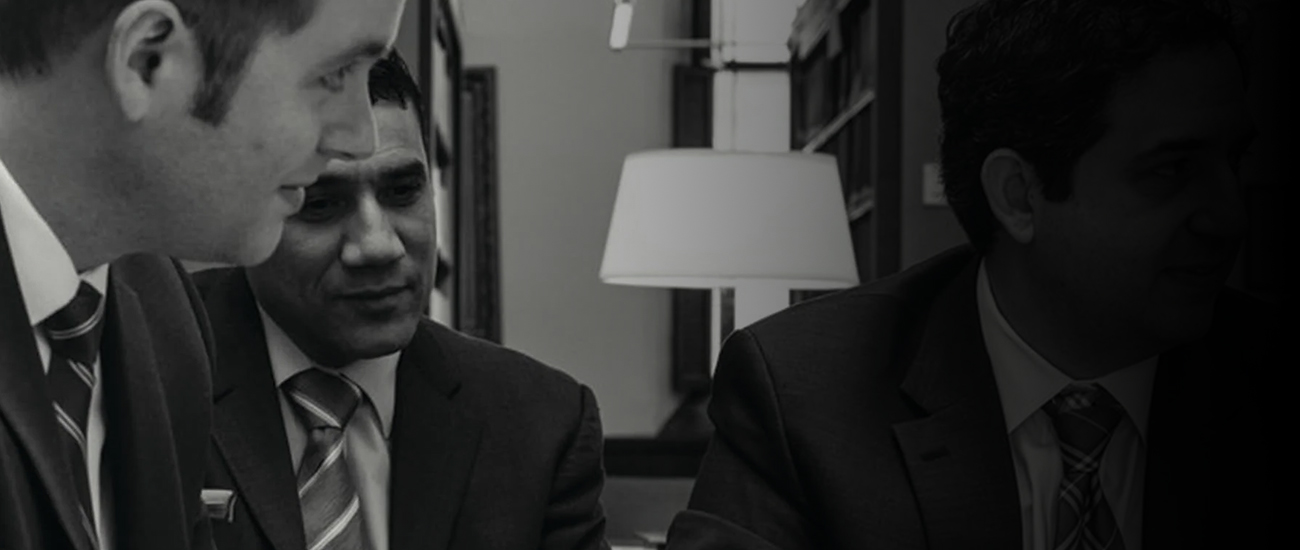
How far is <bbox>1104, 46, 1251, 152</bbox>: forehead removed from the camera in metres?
1.07

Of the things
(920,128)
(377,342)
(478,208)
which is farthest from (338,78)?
(920,128)

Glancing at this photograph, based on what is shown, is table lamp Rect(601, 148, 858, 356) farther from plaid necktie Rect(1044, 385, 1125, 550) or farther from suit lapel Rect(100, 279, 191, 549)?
suit lapel Rect(100, 279, 191, 549)


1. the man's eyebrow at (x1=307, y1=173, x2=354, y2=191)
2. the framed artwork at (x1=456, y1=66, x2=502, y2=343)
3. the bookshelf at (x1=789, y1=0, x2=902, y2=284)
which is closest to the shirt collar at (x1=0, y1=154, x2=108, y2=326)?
the man's eyebrow at (x1=307, y1=173, x2=354, y2=191)

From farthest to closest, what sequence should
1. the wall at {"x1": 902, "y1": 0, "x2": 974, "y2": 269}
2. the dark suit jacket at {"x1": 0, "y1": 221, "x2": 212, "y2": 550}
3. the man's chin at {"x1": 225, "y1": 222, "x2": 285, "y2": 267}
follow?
the wall at {"x1": 902, "y1": 0, "x2": 974, "y2": 269}, the man's chin at {"x1": 225, "y1": 222, "x2": 285, "y2": 267}, the dark suit jacket at {"x1": 0, "y1": 221, "x2": 212, "y2": 550}

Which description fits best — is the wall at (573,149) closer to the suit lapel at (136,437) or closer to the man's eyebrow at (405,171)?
the man's eyebrow at (405,171)

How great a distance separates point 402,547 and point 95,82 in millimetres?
439

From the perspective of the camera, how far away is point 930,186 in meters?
1.43

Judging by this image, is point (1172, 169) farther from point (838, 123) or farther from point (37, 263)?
point (37, 263)

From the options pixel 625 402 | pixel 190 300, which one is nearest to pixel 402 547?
pixel 190 300

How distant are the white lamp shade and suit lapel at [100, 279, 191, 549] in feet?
2.18

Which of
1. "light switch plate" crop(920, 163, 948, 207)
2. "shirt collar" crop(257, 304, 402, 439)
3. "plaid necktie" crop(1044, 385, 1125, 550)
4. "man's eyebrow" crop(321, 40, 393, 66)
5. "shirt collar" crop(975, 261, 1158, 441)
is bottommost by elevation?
"plaid necktie" crop(1044, 385, 1125, 550)

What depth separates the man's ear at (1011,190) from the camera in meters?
1.14

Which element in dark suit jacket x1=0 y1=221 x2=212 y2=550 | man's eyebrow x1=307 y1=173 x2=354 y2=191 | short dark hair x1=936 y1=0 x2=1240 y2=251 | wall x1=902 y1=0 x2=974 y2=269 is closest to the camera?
dark suit jacket x1=0 y1=221 x2=212 y2=550

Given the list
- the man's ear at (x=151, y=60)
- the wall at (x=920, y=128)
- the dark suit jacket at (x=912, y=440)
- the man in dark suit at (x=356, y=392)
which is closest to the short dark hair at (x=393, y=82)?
the man in dark suit at (x=356, y=392)
